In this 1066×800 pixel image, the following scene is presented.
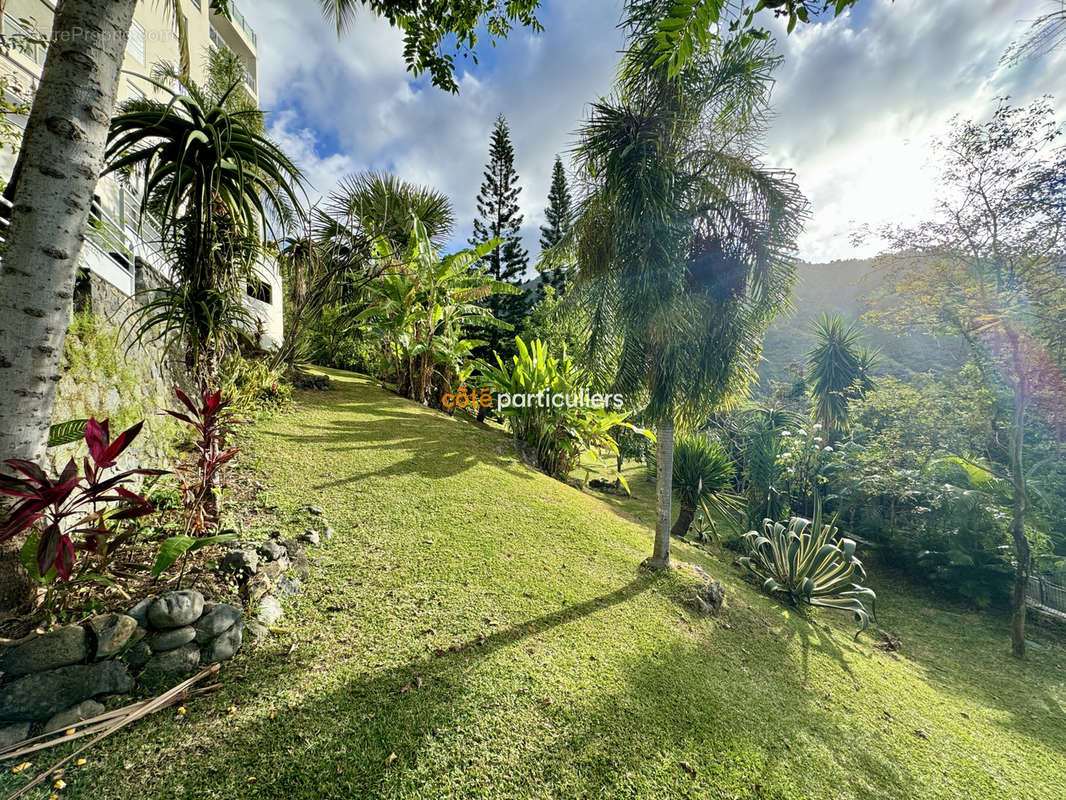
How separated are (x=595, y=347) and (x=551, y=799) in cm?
350

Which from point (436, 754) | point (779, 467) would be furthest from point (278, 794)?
point (779, 467)

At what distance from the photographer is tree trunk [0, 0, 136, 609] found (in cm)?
145

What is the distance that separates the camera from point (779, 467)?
9.77 m

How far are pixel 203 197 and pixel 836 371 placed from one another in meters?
19.0

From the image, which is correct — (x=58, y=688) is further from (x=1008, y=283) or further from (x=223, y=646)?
(x=1008, y=283)

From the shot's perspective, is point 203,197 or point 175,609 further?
point 203,197

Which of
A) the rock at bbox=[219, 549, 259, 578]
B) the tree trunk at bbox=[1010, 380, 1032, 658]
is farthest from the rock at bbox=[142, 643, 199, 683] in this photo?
the tree trunk at bbox=[1010, 380, 1032, 658]

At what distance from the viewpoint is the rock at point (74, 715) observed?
4.44 ft

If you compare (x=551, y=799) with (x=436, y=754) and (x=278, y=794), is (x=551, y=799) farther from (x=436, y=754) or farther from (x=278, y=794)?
(x=278, y=794)

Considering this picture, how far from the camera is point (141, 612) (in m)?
1.69

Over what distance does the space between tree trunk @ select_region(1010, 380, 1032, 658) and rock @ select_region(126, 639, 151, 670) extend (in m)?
10.3

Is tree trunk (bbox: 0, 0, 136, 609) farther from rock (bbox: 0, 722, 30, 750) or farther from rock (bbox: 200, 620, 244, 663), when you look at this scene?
rock (bbox: 200, 620, 244, 663)

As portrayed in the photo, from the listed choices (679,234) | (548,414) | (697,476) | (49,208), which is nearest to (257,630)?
(49,208)

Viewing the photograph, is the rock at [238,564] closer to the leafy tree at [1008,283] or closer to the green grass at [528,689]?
the green grass at [528,689]
